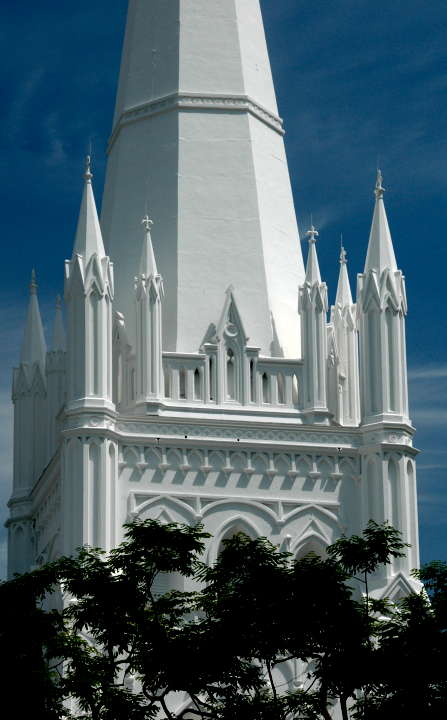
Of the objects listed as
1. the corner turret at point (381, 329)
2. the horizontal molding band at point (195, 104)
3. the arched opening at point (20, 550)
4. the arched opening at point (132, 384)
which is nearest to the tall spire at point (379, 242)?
the corner turret at point (381, 329)

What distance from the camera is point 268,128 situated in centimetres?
5694

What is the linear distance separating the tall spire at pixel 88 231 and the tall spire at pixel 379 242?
20.4 ft

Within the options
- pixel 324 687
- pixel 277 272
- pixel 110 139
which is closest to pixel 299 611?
pixel 324 687

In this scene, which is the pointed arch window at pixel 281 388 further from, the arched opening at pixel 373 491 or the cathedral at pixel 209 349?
the arched opening at pixel 373 491

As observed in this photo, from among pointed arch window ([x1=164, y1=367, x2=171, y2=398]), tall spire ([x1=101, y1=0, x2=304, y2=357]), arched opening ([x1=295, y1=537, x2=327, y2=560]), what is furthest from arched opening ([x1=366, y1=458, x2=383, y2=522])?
pointed arch window ([x1=164, y1=367, x2=171, y2=398])

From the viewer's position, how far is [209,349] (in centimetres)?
5328

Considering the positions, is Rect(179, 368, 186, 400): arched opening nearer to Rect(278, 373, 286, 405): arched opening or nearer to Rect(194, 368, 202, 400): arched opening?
Rect(194, 368, 202, 400): arched opening

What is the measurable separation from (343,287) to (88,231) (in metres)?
6.93

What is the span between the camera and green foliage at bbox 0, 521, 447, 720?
37938 millimetres

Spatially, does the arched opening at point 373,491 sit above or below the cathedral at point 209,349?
below

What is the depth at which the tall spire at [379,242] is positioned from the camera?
2132 inches

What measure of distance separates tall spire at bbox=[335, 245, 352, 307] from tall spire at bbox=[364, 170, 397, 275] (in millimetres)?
2096

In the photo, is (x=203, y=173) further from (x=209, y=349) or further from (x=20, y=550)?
(x=20, y=550)

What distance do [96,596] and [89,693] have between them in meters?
2.11
